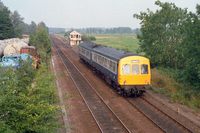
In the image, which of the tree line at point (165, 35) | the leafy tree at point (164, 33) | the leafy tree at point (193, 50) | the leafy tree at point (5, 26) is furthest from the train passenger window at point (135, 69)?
the leafy tree at point (5, 26)

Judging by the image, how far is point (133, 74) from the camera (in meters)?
13.7

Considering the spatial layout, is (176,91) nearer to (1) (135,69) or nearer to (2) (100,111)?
(1) (135,69)

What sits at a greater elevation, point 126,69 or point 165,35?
point 165,35

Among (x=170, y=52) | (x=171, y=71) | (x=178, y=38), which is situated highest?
(x=178, y=38)

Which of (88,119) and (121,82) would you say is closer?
(88,119)

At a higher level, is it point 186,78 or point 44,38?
point 44,38

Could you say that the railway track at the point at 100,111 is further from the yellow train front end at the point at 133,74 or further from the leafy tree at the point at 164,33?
the leafy tree at the point at 164,33

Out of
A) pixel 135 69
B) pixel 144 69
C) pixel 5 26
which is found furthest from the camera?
pixel 5 26

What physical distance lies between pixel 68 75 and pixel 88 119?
1198 centimetres

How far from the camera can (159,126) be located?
951cm

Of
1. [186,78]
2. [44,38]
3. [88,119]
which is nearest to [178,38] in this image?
[186,78]

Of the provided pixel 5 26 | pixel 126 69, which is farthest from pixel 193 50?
pixel 5 26

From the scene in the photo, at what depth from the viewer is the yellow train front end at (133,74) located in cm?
1361

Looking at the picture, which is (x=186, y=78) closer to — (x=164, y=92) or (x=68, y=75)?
(x=164, y=92)
